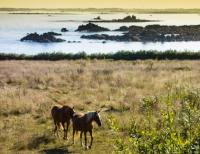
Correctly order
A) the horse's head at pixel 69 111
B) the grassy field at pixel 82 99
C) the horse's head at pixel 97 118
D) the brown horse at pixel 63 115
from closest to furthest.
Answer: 1. the horse's head at pixel 97 118
2. the grassy field at pixel 82 99
3. the horse's head at pixel 69 111
4. the brown horse at pixel 63 115

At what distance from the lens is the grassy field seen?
1833cm

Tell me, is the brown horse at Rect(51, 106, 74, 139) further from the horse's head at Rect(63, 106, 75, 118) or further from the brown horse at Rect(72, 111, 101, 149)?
the brown horse at Rect(72, 111, 101, 149)

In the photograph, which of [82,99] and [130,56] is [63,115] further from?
[130,56]

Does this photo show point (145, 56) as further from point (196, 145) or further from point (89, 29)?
point (89, 29)

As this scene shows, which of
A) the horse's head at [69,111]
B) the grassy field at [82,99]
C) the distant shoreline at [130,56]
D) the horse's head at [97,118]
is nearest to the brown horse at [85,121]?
the horse's head at [97,118]

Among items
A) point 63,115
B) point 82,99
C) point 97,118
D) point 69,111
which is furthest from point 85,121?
point 82,99

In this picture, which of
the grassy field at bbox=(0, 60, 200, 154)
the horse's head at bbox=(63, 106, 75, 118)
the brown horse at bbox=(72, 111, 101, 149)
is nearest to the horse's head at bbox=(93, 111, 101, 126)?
the brown horse at bbox=(72, 111, 101, 149)

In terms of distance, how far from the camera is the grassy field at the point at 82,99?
1833 centimetres

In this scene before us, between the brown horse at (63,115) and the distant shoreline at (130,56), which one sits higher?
the brown horse at (63,115)

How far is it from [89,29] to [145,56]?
97.5 meters

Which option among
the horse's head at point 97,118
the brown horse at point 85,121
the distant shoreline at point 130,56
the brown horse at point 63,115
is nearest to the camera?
the horse's head at point 97,118

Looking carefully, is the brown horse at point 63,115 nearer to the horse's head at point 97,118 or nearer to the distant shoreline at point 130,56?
the horse's head at point 97,118

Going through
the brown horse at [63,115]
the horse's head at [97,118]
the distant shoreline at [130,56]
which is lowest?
the distant shoreline at [130,56]

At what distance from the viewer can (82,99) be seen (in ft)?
90.8
